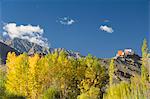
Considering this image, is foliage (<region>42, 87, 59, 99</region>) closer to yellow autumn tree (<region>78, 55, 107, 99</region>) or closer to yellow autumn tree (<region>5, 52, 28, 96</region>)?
yellow autumn tree (<region>5, 52, 28, 96</region>)

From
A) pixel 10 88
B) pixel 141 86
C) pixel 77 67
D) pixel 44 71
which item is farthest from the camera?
pixel 77 67

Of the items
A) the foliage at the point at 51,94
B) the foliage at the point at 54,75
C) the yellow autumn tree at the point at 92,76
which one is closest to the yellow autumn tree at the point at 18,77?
the foliage at the point at 54,75

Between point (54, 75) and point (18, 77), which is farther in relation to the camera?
point (54, 75)

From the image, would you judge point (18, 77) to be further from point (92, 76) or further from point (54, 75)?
point (92, 76)

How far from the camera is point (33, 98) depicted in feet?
110

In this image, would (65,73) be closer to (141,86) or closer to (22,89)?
(22,89)

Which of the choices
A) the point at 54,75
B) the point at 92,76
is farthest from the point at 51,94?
the point at 92,76

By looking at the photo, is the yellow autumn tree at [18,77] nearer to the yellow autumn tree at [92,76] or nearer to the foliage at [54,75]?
the foliage at [54,75]

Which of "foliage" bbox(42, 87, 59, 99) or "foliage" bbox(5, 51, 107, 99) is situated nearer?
"foliage" bbox(42, 87, 59, 99)

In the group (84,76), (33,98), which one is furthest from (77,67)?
(33,98)

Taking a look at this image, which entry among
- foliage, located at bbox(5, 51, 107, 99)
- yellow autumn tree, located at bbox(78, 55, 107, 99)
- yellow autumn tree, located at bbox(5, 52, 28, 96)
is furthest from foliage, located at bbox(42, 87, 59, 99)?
yellow autumn tree, located at bbox(78, 55, 107, 99)

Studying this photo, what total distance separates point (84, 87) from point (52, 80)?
3770 mm

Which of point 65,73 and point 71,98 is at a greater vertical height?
point 65,73

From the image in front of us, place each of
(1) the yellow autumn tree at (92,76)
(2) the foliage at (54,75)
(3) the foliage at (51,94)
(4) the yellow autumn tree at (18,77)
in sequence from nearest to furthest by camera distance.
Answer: (3) the foliage at (51,94) → (4) the yellow autumn tree at (18,77) → (2) the foliage at (54,75) → (1) the yellow autumn tree at (92,76)
